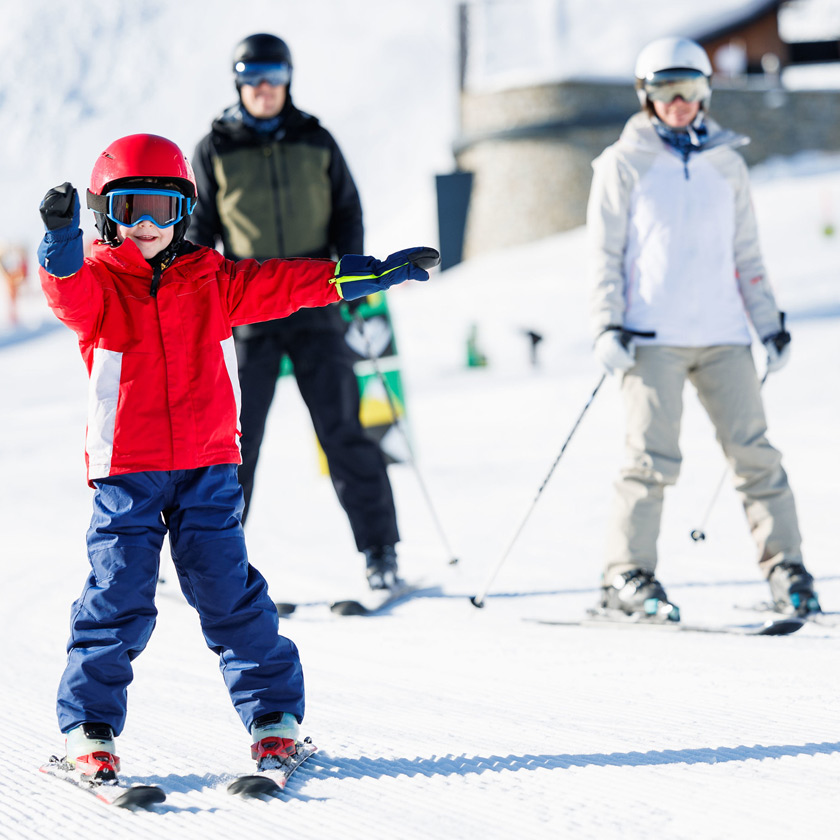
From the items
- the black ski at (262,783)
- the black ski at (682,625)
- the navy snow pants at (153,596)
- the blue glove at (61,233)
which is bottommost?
the black ski at (682,625)

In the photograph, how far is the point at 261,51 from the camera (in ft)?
12.8

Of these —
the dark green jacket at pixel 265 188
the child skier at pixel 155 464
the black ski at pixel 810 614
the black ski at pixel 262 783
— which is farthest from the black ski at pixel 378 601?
the black ski at pixel 262 783

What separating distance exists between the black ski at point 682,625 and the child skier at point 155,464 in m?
1.38

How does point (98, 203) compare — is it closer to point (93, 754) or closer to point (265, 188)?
point (93, 754)

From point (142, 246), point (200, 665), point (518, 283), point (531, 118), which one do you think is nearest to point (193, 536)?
point (142, 246)

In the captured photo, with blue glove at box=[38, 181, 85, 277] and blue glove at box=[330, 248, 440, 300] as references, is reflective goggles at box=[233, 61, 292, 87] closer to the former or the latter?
blue glove at box=[330, 248, 440, 300]

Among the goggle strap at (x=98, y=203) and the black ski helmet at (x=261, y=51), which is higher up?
the black ski helmet at (x=261, y=51)

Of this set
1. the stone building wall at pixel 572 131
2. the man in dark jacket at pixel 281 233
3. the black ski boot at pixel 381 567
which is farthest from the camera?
the stone building wall at pixel 572 131

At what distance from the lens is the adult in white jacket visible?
360 centimetres

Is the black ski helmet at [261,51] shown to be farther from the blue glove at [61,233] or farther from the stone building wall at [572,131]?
the stone building wall at [572,131]

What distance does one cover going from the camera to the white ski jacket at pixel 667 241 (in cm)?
362

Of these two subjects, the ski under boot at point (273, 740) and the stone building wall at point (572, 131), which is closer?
the ski under boot at point (273, 740)

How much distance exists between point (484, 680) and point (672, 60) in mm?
2010

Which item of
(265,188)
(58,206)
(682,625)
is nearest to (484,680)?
(682,625)
